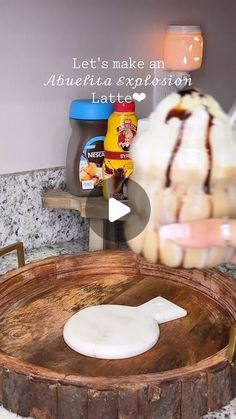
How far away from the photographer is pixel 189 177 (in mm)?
540

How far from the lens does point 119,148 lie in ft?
3.55

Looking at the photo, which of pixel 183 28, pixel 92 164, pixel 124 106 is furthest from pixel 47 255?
pixel 183 28

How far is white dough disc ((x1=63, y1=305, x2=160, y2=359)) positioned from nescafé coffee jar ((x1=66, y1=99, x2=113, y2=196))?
1.19 ft

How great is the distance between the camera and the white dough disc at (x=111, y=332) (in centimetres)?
75

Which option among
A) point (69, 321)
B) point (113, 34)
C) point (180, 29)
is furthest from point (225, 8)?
point (69, 321)

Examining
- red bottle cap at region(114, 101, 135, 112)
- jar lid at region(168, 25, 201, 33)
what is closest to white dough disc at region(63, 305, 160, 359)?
red bottle cap at region(114, 101, 135, 112)

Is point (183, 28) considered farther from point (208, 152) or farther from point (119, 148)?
point (208, 152)

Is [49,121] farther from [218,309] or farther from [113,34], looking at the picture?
[218,309]

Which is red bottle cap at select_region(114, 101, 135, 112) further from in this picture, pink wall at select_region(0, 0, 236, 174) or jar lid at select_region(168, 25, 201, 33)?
jar lid at select_region(168, 25, 201, 33)

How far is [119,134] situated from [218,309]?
0.38 meters

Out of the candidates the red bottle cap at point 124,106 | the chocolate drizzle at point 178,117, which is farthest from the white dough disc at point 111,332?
the red bottle cap at point 124,106

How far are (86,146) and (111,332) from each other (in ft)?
1.52

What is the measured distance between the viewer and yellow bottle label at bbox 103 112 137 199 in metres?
1.08

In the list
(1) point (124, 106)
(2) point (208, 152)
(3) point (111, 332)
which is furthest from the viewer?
(1) point (124, 106)
